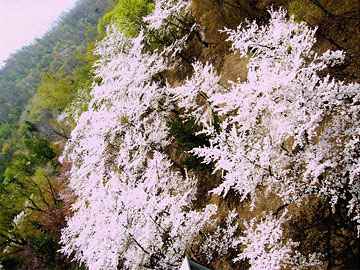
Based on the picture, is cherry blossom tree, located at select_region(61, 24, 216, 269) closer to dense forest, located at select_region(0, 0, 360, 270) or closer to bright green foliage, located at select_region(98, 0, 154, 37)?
dense forest, located at select_region(0, 0, 360, 270)

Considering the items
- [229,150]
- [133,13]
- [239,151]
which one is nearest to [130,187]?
[229,150]

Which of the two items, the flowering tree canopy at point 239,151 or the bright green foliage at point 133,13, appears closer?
the flowering tree canopy at point 239,151

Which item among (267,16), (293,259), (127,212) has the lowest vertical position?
(127,212)

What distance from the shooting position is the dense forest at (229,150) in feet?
11.9

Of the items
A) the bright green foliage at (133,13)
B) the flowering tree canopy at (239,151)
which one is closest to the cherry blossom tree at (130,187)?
the flowering tree canopy at (239,151)

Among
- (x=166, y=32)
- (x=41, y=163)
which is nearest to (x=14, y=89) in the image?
(x=41, y=163)

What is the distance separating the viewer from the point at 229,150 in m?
4.37

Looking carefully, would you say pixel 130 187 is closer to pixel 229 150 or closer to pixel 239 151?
pixel 229 150

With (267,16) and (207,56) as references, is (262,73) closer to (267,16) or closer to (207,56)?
Result: (267,16)

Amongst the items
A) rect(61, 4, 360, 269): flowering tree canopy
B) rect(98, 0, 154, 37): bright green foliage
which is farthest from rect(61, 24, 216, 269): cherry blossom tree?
rect(98, 0, 154, 37): bright green foliage

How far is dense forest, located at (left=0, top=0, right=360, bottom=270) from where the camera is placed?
362 cm

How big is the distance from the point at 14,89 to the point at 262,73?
96.3m

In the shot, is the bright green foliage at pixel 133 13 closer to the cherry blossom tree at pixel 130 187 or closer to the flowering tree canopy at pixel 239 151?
the cherry blossom tree at pixel 130 187

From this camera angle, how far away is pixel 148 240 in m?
A: 5.52
